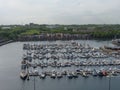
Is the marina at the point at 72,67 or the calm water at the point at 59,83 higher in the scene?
the marina at the point at 72,67

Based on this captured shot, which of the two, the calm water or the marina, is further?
the marina

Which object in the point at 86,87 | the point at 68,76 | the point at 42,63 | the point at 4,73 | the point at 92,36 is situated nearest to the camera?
the point at 86,87

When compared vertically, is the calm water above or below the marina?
below

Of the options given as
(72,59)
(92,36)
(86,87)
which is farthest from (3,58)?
(92,36)

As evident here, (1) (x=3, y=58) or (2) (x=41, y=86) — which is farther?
(1) (x=3, y=58)

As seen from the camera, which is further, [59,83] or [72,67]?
[72,67]

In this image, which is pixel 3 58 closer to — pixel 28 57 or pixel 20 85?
pixel 28 57

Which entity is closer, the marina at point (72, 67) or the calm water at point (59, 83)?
the calm water at point (59, 83)

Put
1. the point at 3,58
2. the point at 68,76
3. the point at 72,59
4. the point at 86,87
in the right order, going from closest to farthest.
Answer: the point at 86,87 → the point at 68,76 → the point at 72,59 → the point at 3,58

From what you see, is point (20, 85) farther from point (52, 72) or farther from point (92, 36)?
point (92, 36)

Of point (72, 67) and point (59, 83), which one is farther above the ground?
point (72, 67)
